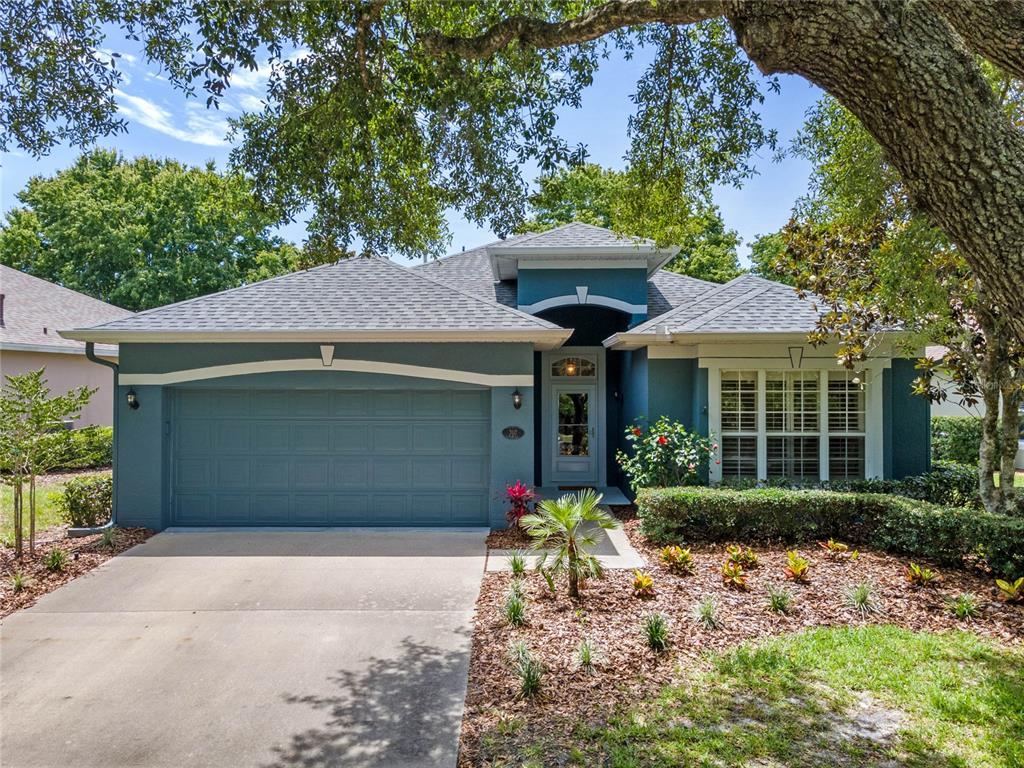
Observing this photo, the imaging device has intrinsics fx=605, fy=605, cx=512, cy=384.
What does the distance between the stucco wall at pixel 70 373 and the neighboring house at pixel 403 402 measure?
6351 mm

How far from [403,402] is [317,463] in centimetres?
162

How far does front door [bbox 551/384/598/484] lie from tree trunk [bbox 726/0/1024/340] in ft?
33.3

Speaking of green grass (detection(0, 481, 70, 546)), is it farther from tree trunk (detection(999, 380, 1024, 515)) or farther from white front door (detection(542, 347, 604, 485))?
tree trunk (detection(999, 380, 1024, 515))

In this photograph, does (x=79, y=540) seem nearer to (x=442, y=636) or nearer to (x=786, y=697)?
(x=442, y=636)

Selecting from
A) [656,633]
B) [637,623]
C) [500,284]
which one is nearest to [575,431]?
[500,284]

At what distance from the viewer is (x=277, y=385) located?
9.30 meters

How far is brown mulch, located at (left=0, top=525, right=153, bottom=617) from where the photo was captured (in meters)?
6.46

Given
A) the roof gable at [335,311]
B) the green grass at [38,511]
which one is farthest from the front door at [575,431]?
the green grass at [38,511]

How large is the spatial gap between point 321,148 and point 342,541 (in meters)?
5.25

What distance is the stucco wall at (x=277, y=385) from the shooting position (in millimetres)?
9062

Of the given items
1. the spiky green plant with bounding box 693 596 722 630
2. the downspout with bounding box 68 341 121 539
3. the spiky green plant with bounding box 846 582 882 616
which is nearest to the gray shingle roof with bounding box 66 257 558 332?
the downspout with bounding box 68 341 121 539

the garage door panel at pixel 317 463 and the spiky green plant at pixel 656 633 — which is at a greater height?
the garage door panel at pixel 317 463

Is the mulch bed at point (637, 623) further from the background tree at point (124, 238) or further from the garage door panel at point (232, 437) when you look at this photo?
the background tree at point (124, 238)

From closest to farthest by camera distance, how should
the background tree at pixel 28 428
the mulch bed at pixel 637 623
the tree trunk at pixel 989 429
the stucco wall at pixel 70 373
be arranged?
the mulch bed at pixel 637 623
the background tree at pixel 28 428
the tree trunk at pixel 989 429
the stucco wall at pixel 70 373
